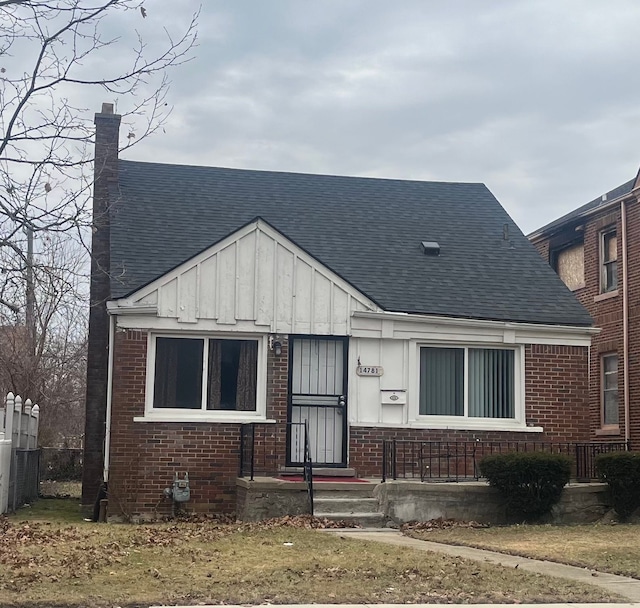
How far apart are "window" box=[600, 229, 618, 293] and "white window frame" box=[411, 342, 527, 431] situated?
6.46 meters

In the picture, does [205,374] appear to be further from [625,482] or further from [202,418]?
[625,482]

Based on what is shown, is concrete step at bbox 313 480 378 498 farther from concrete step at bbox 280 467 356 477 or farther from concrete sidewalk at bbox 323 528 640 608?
concrete step at bbox 280 467 356 477

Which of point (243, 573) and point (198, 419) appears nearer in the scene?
point (243, 573)

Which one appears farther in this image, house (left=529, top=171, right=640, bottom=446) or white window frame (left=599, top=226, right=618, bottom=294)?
white window frame (left=599, top=226, right=618, bottom=294)

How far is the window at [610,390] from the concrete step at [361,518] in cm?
1065

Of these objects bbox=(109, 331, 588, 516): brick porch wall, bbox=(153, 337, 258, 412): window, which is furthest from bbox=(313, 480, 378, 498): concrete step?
bbox=(153, 337, 258, 412): window

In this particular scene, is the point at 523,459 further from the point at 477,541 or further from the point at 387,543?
the point at 387,543

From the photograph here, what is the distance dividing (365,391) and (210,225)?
4772 millimetres

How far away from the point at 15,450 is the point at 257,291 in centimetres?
539

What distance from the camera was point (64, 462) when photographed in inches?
1117

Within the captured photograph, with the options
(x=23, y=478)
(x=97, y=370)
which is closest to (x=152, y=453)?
(x=97, y=370)

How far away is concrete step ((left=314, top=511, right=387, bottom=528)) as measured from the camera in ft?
46.5

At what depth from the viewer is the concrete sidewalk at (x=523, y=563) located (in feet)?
30.1

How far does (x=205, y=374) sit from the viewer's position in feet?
54.2
